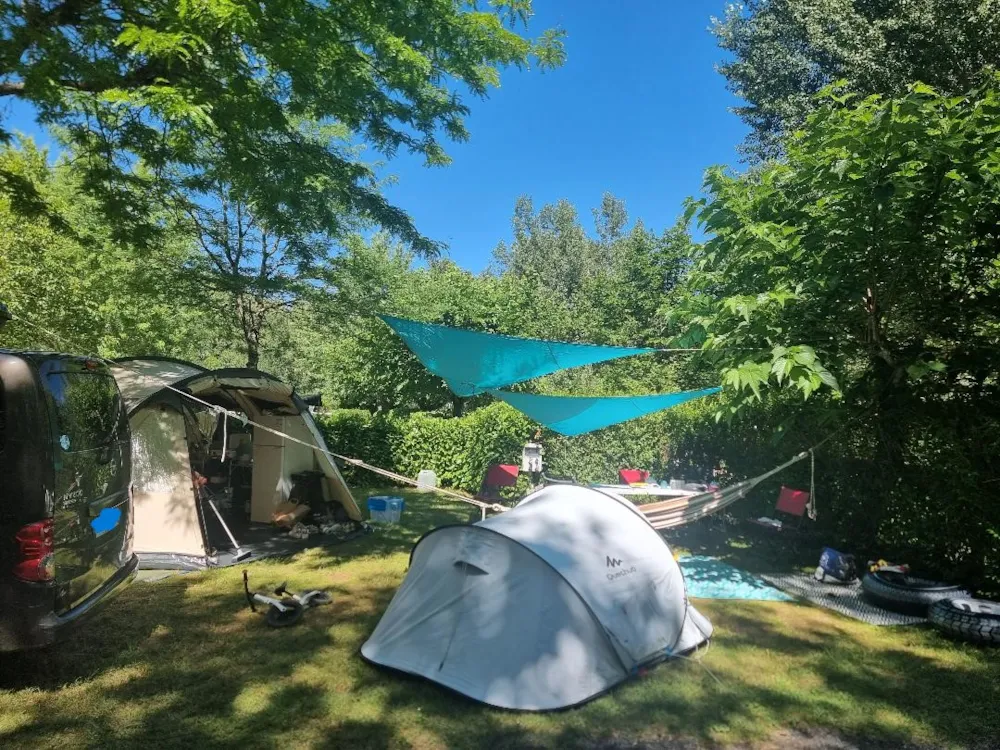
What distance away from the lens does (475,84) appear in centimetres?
701

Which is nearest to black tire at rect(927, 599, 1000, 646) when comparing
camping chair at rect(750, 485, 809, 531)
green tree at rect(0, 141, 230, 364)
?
camping chair at rect(750, 485, 809, 531)

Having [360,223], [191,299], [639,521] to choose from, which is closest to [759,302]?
[639,521]

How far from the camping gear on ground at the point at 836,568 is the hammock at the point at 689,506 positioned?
1.26 meters

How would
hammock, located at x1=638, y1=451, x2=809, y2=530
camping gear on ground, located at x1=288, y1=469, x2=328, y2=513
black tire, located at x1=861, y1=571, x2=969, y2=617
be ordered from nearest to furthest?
black tire, located at x1=861, y1=571, x2=969, y2=617
hammock, located at x1=638, y1=451, x2=809, y2=530
camping gear on ground, located at x1=288, y1=469, x2=328, y2=513

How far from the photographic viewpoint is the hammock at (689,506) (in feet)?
18.0

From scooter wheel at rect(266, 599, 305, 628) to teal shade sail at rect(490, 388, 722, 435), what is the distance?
10.1 ft

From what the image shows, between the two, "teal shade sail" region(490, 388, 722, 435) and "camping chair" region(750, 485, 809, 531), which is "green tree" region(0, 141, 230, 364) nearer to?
"teal shade sail" region(490, 388, 722, 435)

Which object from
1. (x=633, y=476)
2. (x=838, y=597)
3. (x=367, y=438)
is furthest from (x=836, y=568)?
(x=367, y=438)

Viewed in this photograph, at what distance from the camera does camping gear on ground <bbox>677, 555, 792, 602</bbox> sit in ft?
18.6

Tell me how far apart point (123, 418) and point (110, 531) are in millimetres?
817

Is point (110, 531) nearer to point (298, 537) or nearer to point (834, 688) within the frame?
point (298, 537)

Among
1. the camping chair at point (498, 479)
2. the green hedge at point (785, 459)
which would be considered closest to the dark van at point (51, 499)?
the green hedge at point (785, 459)

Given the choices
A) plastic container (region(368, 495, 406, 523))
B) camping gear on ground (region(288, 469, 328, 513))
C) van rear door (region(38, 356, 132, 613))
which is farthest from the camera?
plastic container (region(368, 495, 406, 523))

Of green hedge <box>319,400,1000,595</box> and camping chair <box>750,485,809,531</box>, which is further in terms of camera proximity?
camping chair <box>750,485,809,531</box>
